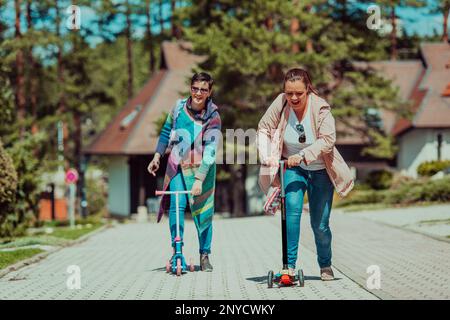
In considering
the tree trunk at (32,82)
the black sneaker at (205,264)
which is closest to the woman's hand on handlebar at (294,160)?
the black sneaker at (205,264)

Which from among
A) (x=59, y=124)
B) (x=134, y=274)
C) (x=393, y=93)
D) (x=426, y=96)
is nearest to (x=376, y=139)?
(x=393, y=93)

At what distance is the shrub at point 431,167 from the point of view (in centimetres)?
3972

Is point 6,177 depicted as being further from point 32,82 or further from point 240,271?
point 32,82

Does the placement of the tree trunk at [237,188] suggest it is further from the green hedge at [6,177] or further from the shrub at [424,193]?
the green hedge at [6,177]

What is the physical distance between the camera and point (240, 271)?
412 inches

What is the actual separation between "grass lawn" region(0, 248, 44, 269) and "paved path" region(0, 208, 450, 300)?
0.28 m

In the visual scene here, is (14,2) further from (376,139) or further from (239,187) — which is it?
(376,139)

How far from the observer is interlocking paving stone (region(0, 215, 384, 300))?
8344 mm

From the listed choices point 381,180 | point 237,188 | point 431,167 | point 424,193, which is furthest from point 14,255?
point 237,188

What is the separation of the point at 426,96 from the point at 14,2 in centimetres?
1880

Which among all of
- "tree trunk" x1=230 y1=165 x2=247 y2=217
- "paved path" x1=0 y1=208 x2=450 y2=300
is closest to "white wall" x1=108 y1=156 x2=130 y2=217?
"tree trunk" x1=230 y1=165 x2=247 y2=217

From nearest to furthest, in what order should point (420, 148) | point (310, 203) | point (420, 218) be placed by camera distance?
point (310, 203) < point (420, 218) < point (420, 148)

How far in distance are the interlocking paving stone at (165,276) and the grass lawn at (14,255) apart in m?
0.27

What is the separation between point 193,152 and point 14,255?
164 inches
